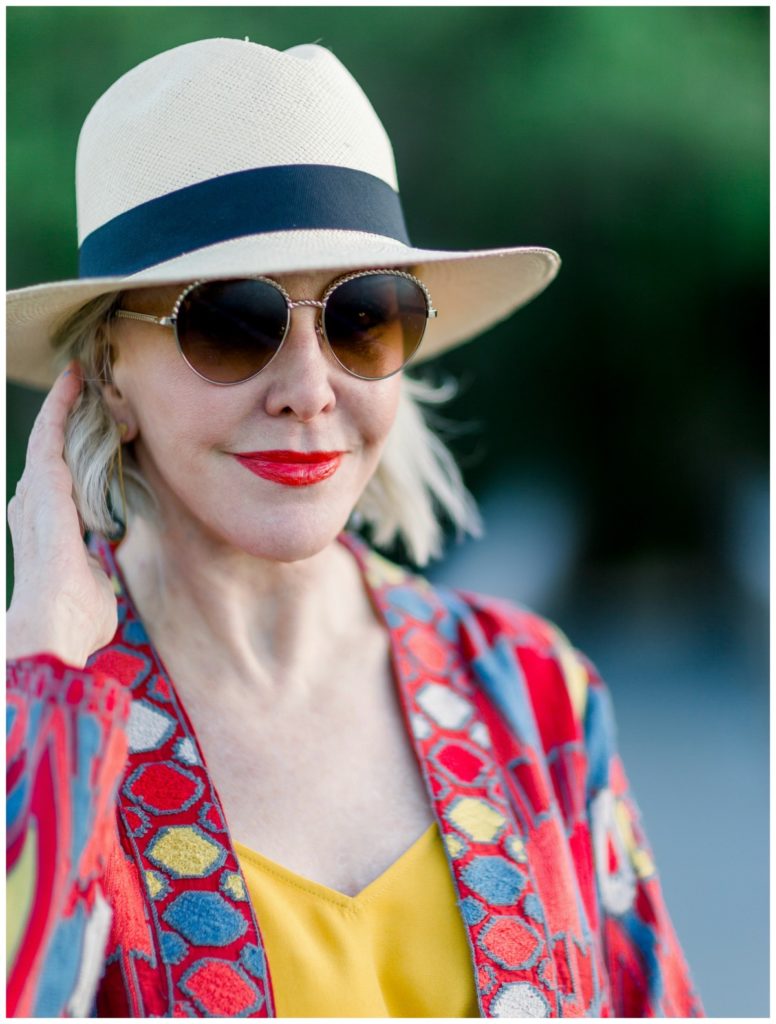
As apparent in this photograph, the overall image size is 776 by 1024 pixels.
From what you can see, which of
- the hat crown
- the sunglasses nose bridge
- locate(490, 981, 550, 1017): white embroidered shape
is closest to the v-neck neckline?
locate(490, 981, 550, 1017): white embroidered shape

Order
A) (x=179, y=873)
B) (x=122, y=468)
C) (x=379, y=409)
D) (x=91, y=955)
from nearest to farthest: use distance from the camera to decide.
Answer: (x=91, y=955), (x=179, y=873), (x=379, y=409), (x=122, y=468)

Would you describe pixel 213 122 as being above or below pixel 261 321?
above

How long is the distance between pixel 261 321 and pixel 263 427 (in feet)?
0.57

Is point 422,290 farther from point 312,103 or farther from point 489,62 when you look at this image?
point 489,62

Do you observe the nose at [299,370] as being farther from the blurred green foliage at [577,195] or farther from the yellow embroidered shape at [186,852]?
the blurred green foliage at [577,195]

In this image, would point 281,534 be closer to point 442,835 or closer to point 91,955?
point 442,835

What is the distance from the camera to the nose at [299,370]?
1660 millimetres

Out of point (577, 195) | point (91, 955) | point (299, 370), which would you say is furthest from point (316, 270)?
point (577, 195)

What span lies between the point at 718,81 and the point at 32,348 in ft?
8.60

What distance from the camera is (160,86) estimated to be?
1.71 meters

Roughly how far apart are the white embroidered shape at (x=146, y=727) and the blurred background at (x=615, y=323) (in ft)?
6.04

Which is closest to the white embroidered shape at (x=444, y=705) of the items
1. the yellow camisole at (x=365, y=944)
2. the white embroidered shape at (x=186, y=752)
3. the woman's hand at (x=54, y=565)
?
the yellow camisole at (x=365, y=944)

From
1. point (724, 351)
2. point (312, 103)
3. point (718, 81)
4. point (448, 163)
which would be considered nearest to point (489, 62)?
point (448, 163)

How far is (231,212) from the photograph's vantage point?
1.65m
